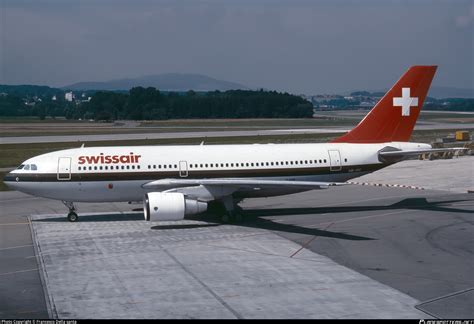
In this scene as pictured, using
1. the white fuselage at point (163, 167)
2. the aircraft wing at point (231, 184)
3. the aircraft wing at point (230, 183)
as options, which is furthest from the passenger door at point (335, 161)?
the aircraft wing at point (230, 183)

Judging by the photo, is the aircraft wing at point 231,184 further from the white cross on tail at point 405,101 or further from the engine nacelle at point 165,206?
the white cross on tail at point 405,101

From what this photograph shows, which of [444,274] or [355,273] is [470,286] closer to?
[444,274]

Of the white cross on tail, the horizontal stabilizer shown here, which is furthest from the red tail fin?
the horizontal stabilizer

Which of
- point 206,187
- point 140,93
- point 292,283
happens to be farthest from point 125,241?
point 140,93

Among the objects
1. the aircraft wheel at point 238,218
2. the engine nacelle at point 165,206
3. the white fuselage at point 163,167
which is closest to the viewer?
the engine nacelle at point 165,206

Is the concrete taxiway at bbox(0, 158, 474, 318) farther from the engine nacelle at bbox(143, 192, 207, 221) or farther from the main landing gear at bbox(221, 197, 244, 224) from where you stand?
the engine nacelle at bbox(143, 192, 207, 221)

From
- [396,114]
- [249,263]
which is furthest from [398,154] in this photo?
[249,263]

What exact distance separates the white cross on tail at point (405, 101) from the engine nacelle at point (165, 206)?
1498cm

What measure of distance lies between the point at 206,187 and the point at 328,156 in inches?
311

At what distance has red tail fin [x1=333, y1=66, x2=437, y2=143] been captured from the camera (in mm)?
38438

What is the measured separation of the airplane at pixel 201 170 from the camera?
32.9m

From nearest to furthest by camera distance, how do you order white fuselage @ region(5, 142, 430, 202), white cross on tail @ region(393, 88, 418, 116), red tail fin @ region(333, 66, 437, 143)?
white fuselage @ region(5, 142, 430, 202), red tail fin @ region(333, 66, 437, 143), white cross on tail @ region(393, 88, 418, 116)

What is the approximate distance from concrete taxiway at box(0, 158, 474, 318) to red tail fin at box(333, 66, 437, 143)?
14.0 feet

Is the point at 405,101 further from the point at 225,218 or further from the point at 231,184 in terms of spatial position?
the point at 225,218
